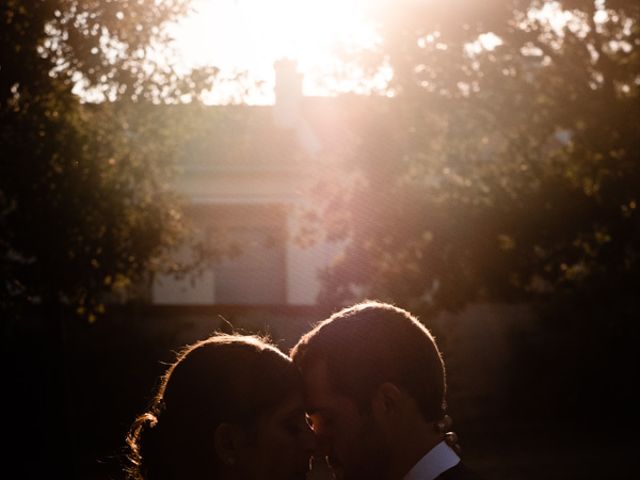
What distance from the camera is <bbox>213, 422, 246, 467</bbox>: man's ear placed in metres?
2.89

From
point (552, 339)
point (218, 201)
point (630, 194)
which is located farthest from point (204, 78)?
point (218, 201)

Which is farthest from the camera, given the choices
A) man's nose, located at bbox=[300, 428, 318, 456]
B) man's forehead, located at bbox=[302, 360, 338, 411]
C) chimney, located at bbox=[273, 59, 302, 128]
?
chimney, located at bbox=[273, 59, 302, 128]

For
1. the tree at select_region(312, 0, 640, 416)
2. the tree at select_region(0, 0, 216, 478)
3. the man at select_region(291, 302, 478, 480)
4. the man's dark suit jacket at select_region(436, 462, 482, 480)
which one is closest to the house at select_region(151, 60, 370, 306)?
the tree at select_region(312, 0, 640, 416)

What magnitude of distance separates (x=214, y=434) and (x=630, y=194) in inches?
428

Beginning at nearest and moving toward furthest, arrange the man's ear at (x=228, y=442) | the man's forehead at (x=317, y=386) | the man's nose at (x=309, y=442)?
the man's ear at (x=228, y=442)
the man's nose at (x=309, y=442)
the man's forehead at (x=317, y=386)

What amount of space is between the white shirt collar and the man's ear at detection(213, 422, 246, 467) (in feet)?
2.16

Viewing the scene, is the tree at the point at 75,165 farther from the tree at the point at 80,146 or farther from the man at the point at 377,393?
the man at the point at 377,393

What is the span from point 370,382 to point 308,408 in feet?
0.75

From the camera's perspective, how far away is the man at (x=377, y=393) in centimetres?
334

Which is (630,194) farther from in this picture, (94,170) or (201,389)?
(201,389)

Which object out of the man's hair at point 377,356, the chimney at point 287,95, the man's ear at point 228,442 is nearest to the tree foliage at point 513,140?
the man's hair at point 377,356

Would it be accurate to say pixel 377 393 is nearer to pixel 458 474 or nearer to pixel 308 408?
pixel 308 408

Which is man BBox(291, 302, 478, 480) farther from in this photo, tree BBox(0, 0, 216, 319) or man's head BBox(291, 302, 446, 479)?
tree BBox(0, 0, 216, 319)

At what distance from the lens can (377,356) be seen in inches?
132
